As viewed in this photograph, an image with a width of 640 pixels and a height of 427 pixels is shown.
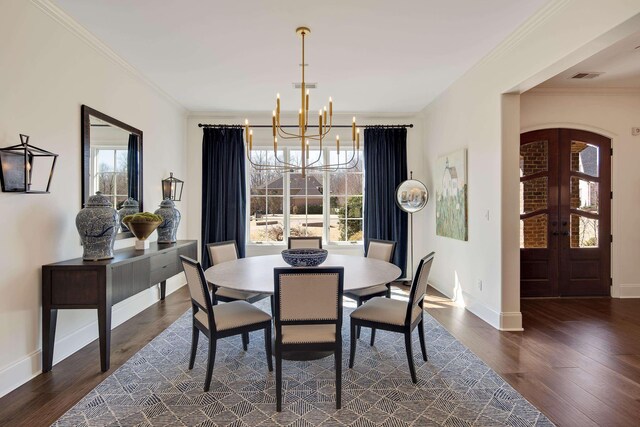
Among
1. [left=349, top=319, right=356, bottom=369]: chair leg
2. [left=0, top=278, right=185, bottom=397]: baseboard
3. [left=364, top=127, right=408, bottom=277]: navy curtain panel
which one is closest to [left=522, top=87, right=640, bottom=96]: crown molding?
[left=364, top=127, right=408, bottom=277]: navy curtain panel

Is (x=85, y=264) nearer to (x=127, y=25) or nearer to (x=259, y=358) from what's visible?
(x=259, y=358)

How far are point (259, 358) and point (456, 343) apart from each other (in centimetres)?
171

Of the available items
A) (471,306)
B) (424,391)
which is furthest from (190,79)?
(471,306)

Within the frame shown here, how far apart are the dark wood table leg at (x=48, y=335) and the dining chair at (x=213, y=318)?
995 millimetres

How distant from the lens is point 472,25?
114 inches

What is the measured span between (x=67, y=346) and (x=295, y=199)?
11.6 ft

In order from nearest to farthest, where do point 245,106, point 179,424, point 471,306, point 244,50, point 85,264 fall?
point 179,424
point 85,264
point 244,50
point 471,306
point 245,106

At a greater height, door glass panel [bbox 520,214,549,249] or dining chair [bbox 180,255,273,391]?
door glass panel [bbox 520,214,549,249]

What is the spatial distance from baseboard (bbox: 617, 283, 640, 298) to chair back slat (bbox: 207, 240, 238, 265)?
4917 millimetres

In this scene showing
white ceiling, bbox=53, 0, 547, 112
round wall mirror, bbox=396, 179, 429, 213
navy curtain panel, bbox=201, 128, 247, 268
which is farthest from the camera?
navy curtain panel, bbox=201, 128, 247, 268

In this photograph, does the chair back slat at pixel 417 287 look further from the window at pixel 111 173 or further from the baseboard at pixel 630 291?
the baseboard at pixel 630 291

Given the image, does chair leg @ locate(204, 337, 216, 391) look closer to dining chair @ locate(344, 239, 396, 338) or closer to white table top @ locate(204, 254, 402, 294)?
white table top @ locate(204, 254, 402, 294)

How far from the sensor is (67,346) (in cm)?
285

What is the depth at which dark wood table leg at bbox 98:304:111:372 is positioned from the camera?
100.0 inches
